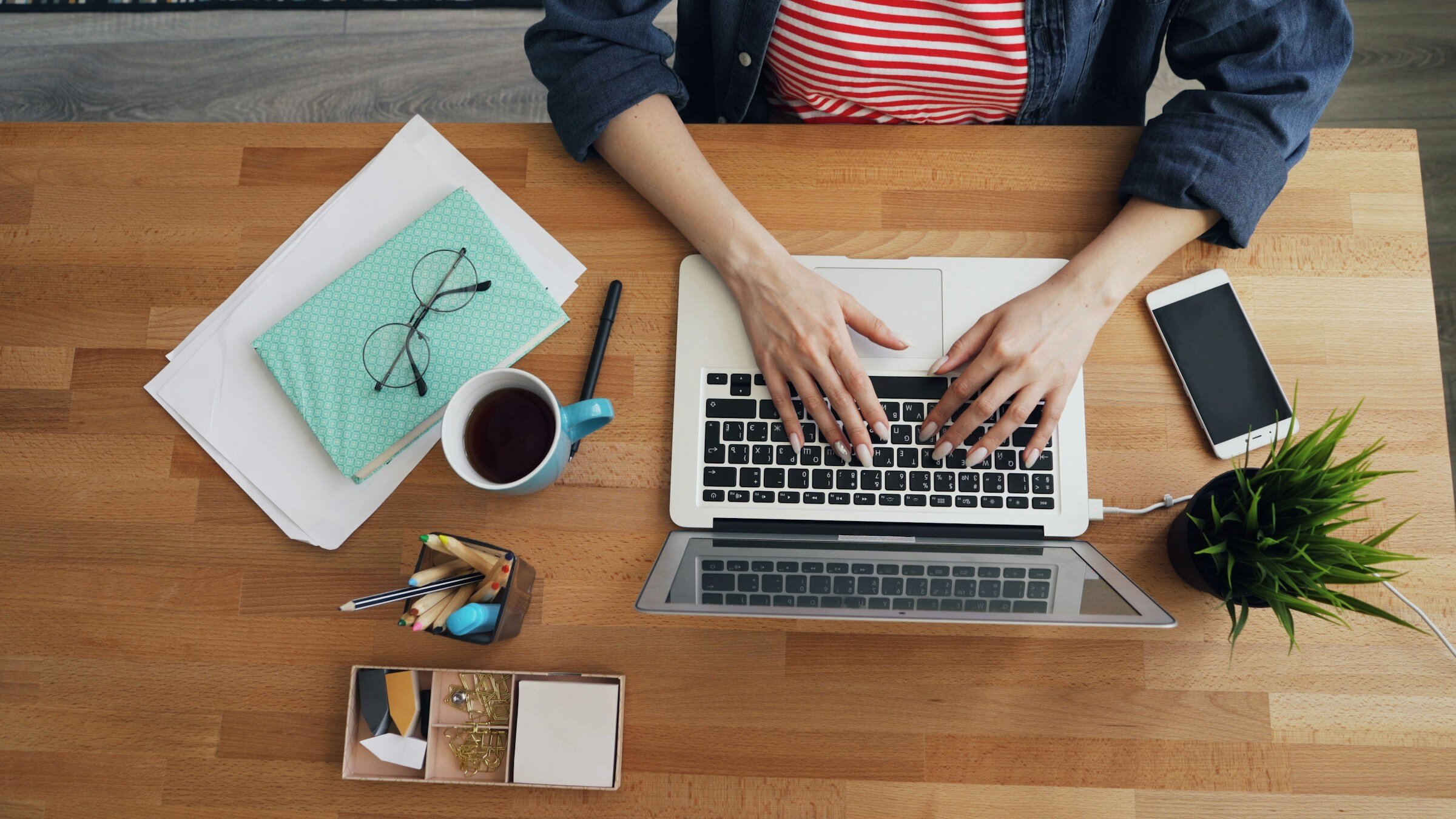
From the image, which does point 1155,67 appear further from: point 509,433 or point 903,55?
point 509,433

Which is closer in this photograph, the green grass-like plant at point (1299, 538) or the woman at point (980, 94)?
the green grass-like plant at point (1299, 538)

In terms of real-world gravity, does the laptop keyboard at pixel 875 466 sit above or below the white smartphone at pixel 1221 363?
below

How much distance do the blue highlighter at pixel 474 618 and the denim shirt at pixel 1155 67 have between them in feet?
1.60

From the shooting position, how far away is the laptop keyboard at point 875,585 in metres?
0.67

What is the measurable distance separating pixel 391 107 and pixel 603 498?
4.52 ft

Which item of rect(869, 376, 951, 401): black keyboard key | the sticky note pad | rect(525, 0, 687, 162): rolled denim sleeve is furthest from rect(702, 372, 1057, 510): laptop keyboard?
rect(525, 0, 687, 162): rolled denim sleeve

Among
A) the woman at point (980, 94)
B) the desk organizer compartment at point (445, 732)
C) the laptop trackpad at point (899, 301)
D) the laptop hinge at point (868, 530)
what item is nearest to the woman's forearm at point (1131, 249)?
the woman at point (980, 94)

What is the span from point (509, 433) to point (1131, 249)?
653 millimetres

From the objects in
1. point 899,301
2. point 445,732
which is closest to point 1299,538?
point 899,301

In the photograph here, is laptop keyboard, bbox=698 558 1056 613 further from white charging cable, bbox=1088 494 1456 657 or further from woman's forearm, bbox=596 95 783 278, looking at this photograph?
woman's forearm, bbox=596 95 783 278

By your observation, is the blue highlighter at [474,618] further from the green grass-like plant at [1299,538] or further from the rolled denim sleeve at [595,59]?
the green grass-like plant at [1299,538]

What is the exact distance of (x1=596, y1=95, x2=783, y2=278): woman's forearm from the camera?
81 cm

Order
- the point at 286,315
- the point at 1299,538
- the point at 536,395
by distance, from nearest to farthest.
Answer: the point at 1299,538 → the point at 536,395 → the point at 286,315

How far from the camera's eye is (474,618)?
0.66m
